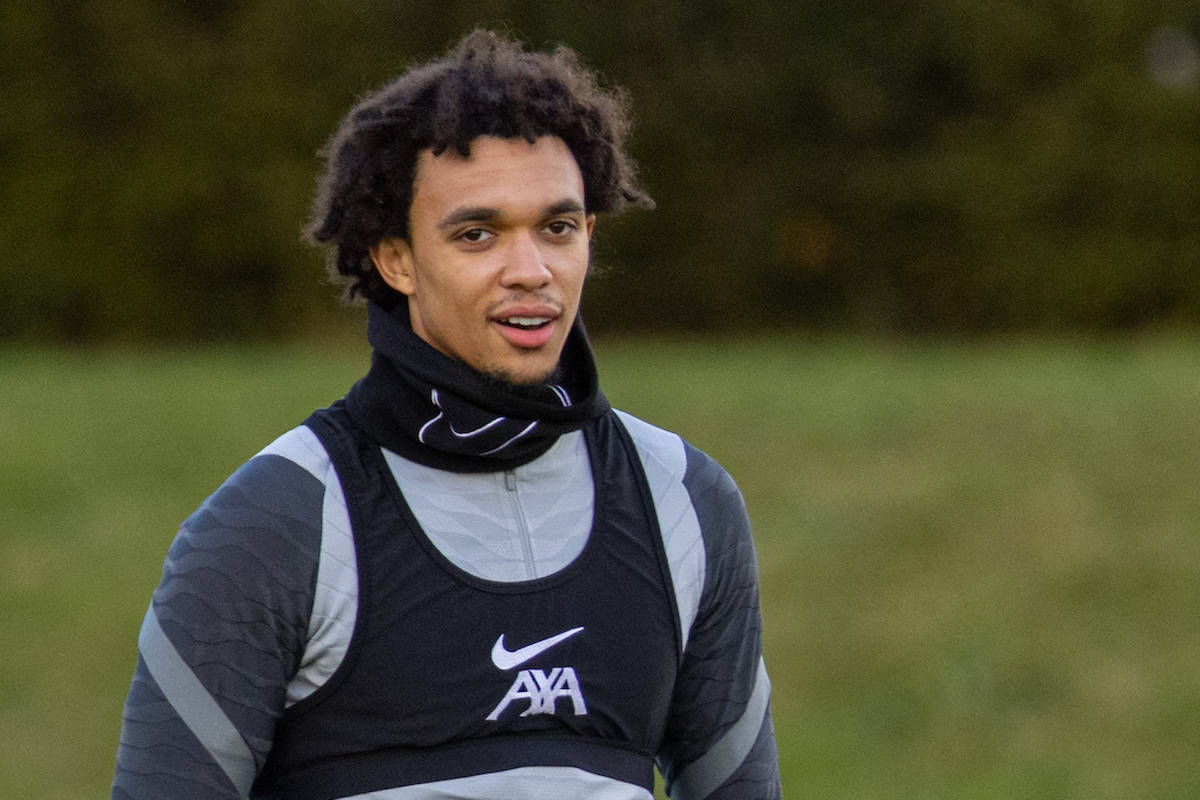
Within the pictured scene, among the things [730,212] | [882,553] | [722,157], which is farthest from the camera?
[730,212]

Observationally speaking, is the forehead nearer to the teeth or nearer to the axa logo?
the teeth

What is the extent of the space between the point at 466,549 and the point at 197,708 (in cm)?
50

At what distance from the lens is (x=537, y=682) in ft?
9.71

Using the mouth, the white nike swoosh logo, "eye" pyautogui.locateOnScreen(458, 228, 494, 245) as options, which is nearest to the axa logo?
the white nike swoosh logo

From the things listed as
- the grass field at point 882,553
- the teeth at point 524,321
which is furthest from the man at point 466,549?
the grass field at point 882,553

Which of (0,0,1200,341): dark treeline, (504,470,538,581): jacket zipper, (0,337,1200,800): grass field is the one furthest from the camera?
(0,0,1200,341): dark treeline

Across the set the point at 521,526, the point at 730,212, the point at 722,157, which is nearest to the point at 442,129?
the point at 521,526

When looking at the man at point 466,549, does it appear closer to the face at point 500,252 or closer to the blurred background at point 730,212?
the face at point 500,252

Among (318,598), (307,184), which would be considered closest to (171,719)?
(318,598)

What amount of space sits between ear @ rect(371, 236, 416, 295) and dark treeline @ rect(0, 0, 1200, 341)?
22990mm

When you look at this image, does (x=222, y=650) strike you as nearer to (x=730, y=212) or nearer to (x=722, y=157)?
(x=722, y=157)

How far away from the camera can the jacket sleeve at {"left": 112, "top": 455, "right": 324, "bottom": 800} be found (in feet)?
9.40

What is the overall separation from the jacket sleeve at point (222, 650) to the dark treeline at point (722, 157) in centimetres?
2339

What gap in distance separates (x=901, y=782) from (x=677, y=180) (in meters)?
22.4
